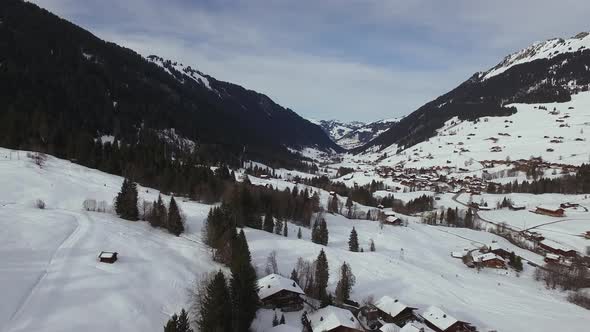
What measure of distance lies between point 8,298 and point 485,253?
264ft

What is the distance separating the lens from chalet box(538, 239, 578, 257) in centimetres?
8734

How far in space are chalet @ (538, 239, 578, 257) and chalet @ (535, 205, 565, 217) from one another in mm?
26371

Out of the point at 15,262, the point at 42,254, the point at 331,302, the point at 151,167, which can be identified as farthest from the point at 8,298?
the point at 151,167

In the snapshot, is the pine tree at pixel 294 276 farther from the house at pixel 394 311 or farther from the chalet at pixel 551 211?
the chalet at pixel 551 211

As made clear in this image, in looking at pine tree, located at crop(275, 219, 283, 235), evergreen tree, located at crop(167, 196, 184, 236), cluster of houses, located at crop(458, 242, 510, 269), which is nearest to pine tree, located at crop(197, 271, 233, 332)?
evergreen tree, located at crop(167, 196, 184, 236)

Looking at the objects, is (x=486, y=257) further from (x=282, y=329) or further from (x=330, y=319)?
(x=282, y=329)

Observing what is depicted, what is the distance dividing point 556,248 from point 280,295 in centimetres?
7610

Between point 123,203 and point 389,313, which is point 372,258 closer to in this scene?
point 389,313

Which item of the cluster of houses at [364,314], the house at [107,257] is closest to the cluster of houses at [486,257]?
the cluster of houses at [364,314]

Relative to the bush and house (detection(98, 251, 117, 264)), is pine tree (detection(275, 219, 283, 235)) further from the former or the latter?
the bush

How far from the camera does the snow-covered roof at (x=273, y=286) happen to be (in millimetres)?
45156

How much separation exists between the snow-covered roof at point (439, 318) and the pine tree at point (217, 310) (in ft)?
82.6

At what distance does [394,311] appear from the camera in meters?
47.3

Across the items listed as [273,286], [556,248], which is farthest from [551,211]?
[273,286]
